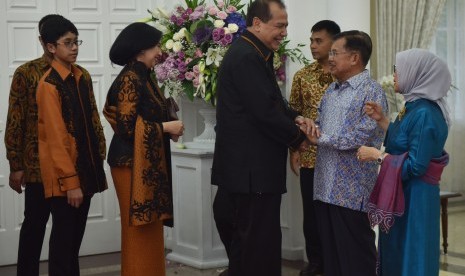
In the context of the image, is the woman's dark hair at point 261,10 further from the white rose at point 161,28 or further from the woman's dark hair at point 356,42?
the white rose at point 161,28

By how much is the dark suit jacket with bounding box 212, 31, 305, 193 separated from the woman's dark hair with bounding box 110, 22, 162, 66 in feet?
1.44

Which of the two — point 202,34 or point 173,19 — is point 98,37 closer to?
point 173,19

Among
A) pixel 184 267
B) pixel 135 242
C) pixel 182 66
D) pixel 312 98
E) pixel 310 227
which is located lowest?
pixel 184 267

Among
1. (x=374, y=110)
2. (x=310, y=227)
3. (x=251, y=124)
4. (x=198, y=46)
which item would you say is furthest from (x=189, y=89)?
(x=374, y=110)

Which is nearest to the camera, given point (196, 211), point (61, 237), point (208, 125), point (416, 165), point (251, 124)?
point (416, 165)

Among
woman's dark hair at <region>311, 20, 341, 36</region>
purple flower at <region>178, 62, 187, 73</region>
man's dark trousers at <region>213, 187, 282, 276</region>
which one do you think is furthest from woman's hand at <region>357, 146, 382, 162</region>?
purple flower at <region>178, 62, 187, 73</region>

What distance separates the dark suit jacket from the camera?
162 inches

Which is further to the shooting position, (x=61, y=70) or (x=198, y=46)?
(x=198, y=46)

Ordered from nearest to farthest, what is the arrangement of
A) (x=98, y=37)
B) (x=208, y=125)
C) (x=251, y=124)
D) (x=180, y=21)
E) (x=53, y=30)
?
(x=251, y=124) → (x=53, y=30) → (x=180, y=21) → (x=208, y=125) → (x=98, y=37)

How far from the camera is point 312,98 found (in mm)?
5434

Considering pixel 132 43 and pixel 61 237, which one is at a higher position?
pixel 132 43

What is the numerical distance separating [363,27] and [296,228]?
5.05 ft

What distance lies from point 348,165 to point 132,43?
1293 millimetres

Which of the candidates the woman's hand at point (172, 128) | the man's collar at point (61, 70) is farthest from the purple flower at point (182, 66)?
the woman's hand at point (172, 128)
